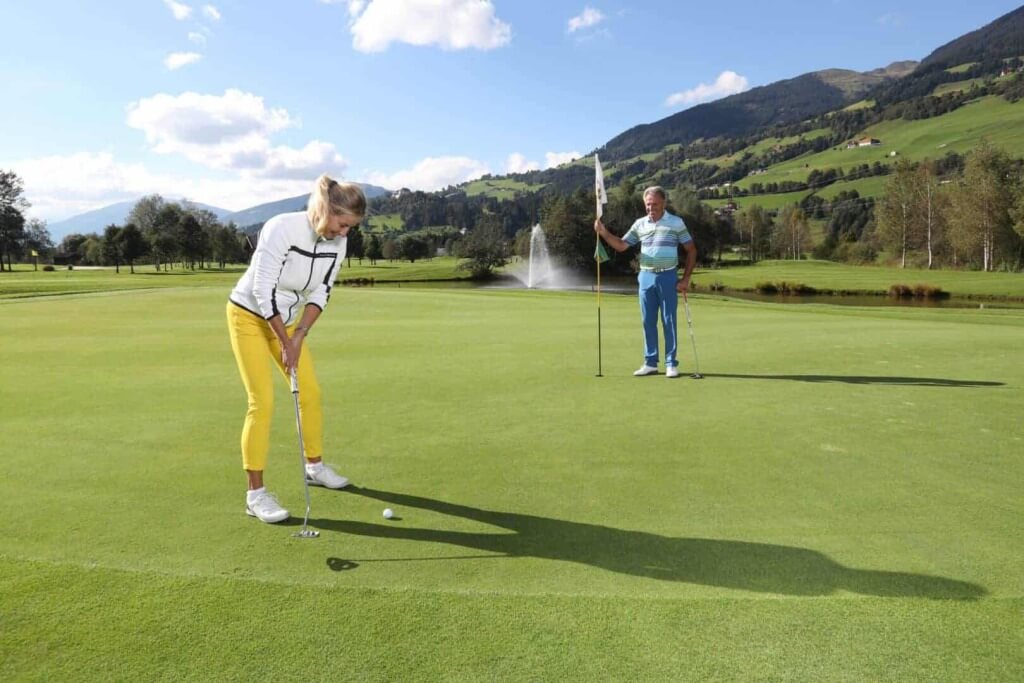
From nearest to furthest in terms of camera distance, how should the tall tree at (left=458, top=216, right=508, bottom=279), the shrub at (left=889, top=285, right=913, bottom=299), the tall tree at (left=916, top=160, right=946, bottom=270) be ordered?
the shrub at (left=889, top=285, right=913, bottom=299)
the tall tree at (left=916, top=160, right=946, bottom=270)
the tall tree at (left=458, top=216, right=508, bottom=279)

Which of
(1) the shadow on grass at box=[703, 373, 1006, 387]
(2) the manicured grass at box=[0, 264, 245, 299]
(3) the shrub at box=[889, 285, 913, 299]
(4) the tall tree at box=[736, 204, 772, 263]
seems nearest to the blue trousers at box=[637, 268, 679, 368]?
(1) the shadow on grass at box=[703, 373, 1006, 387]

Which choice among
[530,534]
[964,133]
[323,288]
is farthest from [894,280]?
[964,133]

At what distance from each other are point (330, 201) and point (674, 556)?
3208 mm

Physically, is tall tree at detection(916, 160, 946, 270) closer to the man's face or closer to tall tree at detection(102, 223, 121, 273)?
the man's face

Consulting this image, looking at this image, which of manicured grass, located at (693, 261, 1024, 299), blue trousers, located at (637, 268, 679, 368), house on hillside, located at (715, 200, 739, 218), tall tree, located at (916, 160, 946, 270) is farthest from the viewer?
house on hillside, located at (715, 200, 739, 218)

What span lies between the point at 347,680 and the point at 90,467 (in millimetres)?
3777

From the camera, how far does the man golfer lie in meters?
9.55

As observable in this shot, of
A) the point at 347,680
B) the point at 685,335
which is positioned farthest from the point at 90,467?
the point at 685,335

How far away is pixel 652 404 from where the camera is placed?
7254mm

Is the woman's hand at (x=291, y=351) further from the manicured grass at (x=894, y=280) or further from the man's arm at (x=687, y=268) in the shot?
the manicured grass at (x=894, y=280)

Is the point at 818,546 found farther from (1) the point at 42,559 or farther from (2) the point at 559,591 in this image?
(1) the point at 42,559

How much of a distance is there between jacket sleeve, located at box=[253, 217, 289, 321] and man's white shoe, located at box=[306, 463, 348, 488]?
126cm

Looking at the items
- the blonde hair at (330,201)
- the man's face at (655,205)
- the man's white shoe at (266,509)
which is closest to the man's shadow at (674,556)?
the man's white shoe at (266,509)

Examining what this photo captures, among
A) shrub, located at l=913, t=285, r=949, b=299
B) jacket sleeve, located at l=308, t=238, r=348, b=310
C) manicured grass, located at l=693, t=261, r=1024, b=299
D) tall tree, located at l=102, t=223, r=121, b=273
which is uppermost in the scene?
tall tree, located at l=102, t=223, r=121, b=273
